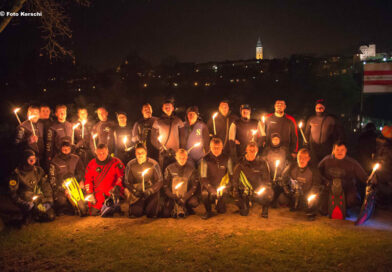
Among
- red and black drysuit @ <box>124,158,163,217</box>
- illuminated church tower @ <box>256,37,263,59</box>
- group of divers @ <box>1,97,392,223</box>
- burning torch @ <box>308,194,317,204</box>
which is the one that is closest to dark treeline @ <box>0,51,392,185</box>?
group of divers @ <box>1,97,392,223</box>

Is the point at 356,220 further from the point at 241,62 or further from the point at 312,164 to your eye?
the point at 241,62

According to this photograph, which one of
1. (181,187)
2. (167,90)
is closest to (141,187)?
Result: (181,187)

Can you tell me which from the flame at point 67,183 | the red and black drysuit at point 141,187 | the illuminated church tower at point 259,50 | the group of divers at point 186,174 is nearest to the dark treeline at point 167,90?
the group of divers at point 186,174

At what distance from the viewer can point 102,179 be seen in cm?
697

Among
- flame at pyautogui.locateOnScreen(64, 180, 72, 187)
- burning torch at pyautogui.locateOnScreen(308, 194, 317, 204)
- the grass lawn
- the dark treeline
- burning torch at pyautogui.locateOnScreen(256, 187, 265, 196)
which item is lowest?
the grass lawn

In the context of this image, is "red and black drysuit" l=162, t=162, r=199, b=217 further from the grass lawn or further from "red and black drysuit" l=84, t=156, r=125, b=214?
"red and black drysuit" l=84, t=156, r=125, b=214

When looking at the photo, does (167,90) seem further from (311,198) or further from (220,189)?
(311,198)

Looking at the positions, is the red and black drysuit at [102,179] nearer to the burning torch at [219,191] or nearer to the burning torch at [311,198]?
the burning torch at [219,191]

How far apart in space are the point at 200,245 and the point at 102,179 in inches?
114

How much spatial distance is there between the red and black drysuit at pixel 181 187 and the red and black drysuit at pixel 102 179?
3.71ft

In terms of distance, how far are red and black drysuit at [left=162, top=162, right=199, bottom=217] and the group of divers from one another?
0.02 m

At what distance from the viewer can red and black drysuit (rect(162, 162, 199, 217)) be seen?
6.70m

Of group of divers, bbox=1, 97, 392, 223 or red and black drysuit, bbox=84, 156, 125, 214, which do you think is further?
red and black drysuit, bbox=84, 156, 125, 214

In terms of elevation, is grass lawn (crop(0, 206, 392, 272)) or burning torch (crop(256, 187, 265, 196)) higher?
burning torch (crop(256, 187, 265, 196))
